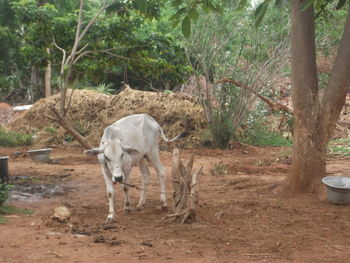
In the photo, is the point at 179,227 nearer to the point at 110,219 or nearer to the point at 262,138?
the point at 110,219

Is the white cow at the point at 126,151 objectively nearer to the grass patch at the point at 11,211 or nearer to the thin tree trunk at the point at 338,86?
the grass patch at the point at 11,211

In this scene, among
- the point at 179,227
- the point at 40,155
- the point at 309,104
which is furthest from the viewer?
the point at 40,155

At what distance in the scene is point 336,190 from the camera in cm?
647

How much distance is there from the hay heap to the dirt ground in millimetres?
5353

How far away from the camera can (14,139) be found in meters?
14.3

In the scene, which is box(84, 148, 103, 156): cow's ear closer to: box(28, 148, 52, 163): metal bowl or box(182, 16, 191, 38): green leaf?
box(182, 16, 191, 38): green leaf

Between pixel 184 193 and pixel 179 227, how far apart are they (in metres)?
0.45

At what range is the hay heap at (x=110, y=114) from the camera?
14.6m

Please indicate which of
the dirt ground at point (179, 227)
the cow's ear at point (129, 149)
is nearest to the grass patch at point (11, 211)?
the dirt ground at point (179, 227)

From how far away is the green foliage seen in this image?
14.2 m

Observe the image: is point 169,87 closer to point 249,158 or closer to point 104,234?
point 249,158

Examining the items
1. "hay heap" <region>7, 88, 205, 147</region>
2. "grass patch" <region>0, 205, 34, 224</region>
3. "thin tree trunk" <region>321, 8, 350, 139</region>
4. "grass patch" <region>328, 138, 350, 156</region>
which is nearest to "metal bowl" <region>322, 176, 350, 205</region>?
"thin tree trunk" <region>321, 8, 350, 139</region>

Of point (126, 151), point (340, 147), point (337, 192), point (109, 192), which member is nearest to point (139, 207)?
point (109, 192)

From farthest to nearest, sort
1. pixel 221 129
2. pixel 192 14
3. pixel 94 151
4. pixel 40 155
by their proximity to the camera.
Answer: pixel 221 129
pixel 40 155
pixel 94 151
pixel 192 14
